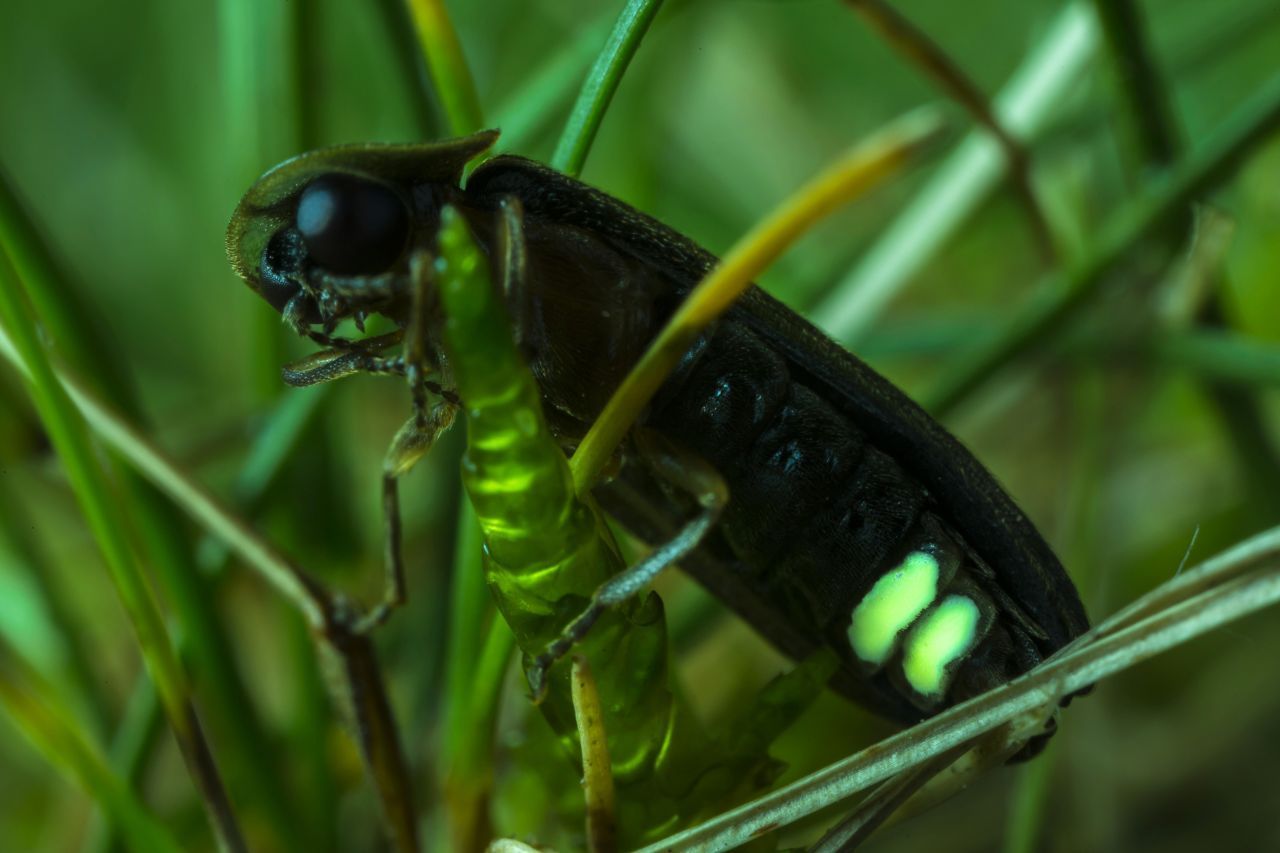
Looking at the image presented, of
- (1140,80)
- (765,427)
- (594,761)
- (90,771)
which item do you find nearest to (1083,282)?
(1140,80)

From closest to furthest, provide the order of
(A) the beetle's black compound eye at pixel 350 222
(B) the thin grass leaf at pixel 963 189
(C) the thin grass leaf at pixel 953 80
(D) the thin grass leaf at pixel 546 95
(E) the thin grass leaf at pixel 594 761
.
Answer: (E) the thin grass leaf at pixel 594 761 → (A) the beetle's black compound eye at pixel 350 222 → (C) the thin grass leaf at pixel 953 80 → (D) the thin grass leaf at pixel 546 95 → (B) the thin grass leaf at pixel 963 189

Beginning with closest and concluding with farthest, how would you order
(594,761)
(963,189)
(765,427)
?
(594,761), (765,427), (963,189)

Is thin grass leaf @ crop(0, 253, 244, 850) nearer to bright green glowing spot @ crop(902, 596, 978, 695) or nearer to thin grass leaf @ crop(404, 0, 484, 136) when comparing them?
thin grass leaf @ crop(404, 0, 484, 136)

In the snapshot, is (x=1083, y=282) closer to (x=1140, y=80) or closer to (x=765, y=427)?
(x=1140, y=80)

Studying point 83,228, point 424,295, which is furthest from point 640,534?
point 83,228

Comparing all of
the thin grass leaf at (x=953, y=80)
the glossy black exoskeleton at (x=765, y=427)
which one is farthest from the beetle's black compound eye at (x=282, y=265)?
the thin grass leaf at (x=953, y=80)

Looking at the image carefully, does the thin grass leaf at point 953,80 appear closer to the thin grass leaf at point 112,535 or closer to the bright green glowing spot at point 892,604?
the bright green glowing spot at point 892,604

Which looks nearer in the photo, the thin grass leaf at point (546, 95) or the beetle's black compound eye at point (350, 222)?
the beetle's black compound eye at point (350, 222)
